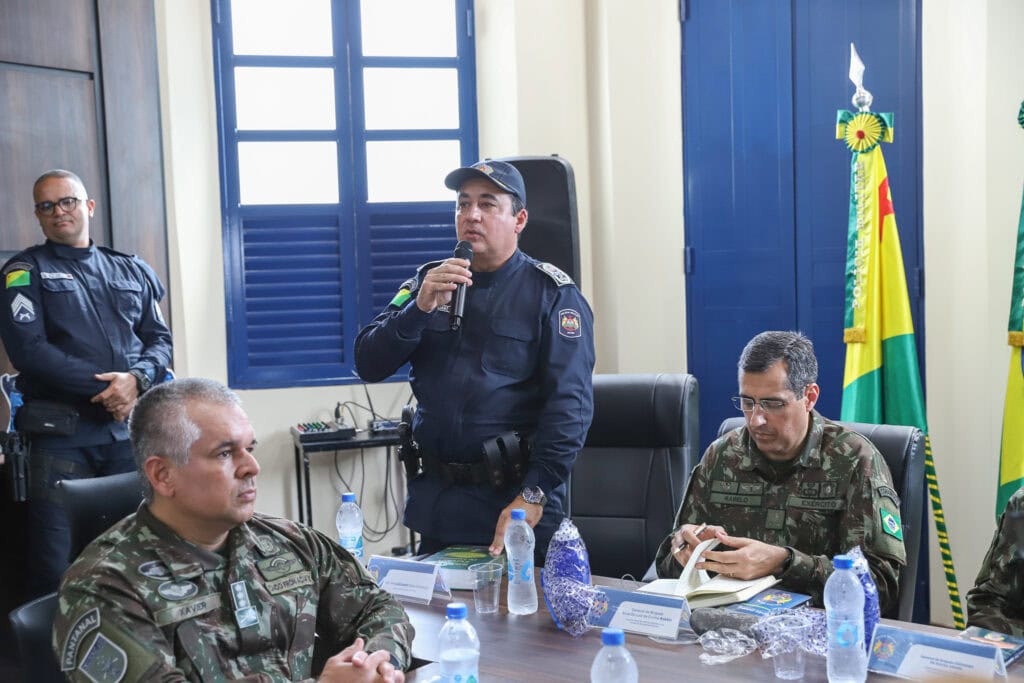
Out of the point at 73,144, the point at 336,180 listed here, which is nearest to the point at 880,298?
the point at 336,180

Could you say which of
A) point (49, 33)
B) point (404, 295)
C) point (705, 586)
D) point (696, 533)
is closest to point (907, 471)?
point (696, 533)

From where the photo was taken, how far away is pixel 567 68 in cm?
444

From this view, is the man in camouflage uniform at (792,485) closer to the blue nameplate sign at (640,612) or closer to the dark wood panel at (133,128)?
the blue nameplate sign at (640,612)

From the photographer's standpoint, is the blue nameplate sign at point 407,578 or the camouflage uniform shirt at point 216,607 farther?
the blue nameplate sign at point 407,578

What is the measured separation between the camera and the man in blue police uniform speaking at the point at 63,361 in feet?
10.8

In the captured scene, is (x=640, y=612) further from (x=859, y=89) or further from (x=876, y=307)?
(x=859, y=89)

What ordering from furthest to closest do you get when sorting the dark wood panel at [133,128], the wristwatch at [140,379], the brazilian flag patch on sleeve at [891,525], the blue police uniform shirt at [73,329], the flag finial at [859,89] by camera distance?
the dark wood panel at [133,128], the flag finial at [859,89], the wristwatch at [140,379], the blue police uniform shirt at [73,329], the brazilian flag patch on sleeve at [891,525]

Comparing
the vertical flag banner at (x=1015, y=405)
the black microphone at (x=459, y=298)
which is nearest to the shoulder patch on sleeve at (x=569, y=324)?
the black microphone at (x=459, y=298)

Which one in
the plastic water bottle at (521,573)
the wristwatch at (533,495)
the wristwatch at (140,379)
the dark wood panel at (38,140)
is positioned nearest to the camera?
the plastic water bottle at (521,573)

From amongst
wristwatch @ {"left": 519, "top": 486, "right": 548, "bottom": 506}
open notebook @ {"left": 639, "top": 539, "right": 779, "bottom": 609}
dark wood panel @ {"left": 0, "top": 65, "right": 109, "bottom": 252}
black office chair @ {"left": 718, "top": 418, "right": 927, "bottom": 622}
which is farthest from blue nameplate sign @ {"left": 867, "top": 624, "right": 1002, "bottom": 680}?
dark wood panel @ {"left": 0, "top": 65, "right": 109, "bottom": 252}

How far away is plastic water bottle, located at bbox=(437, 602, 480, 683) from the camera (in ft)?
5.33

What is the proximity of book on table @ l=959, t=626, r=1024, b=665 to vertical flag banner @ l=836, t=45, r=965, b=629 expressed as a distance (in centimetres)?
178

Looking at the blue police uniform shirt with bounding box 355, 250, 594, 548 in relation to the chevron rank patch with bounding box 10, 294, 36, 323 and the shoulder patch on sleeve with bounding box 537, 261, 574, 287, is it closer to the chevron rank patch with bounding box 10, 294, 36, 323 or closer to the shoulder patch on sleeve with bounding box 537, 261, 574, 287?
the shoulder patch on sleeve with bounding box 537, 261, 574, 287

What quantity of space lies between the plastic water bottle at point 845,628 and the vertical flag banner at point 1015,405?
1829mm
